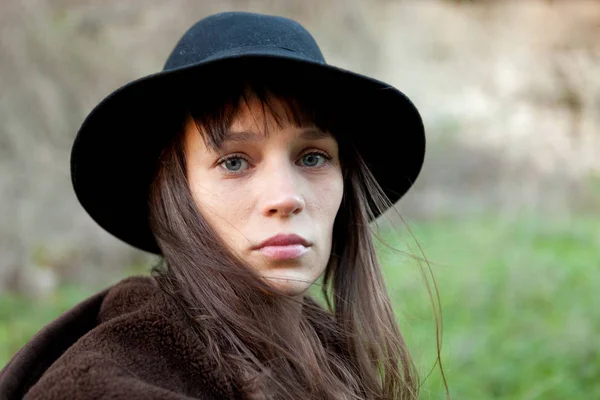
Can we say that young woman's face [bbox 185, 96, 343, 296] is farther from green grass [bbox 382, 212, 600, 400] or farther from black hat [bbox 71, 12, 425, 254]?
green grass [bbox 382, 212, 600, 400]

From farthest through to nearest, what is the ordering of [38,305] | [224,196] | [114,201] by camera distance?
[38,305] → [114,201] → [224,196]

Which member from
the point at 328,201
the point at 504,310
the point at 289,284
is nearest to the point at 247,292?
the point at 289,284

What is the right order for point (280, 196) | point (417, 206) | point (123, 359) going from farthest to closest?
point (417, 206)
point (280, 196)
point (123, 359)

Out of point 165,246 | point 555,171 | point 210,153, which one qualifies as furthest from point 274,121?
point 555,171

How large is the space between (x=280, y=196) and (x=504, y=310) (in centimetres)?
404

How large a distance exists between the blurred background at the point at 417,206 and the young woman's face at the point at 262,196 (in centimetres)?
54

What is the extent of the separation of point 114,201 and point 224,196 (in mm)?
455

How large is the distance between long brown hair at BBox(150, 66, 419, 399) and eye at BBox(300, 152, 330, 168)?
0.26 ft

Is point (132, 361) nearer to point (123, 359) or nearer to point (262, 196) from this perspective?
point (123, 359)

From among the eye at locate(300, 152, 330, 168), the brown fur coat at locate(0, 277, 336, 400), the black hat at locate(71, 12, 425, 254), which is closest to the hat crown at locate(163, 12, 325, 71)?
the black hat at locate(71, 12, 425, 254)

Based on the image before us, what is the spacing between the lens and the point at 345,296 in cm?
204

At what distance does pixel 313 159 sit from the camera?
1.73m

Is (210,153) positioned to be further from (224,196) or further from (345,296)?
(345,296)

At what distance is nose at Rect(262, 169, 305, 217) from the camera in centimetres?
155
